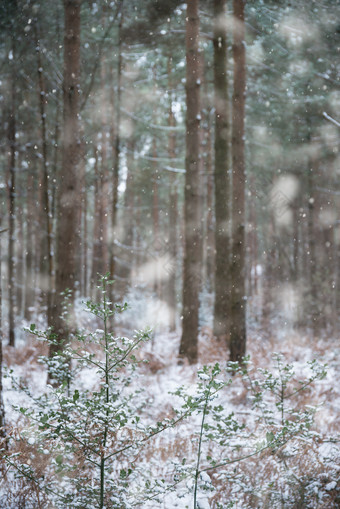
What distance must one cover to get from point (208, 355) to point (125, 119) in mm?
11940

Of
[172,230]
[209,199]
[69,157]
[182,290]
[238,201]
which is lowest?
[182,290]

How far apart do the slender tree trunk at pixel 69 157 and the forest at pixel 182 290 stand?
0.10 ft

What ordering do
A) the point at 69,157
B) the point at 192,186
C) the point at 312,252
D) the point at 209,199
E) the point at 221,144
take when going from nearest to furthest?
the point at 69,157, the point at 192,186, the point at 221,144, the point at 312,252, the point at 209,199

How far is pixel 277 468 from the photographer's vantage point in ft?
13.9

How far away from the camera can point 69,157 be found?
7.30 meters

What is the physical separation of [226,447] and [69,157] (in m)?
→ 5.54

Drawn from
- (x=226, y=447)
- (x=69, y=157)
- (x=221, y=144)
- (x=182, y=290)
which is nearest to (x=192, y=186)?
(x=221, y=144)

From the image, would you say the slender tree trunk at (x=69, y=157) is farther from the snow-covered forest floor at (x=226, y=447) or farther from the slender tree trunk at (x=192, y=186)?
the slender tree trunk at (x=192, y=186)

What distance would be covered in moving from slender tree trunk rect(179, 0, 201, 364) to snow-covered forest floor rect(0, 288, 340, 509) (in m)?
0.93

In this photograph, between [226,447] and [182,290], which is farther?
[182,290]

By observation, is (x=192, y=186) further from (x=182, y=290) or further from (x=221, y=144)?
(x=182, y=290)

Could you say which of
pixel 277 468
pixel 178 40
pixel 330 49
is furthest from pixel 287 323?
pixel 277 468

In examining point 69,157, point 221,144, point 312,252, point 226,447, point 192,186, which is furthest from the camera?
point 312,252

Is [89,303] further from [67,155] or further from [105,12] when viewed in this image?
[105,12]
